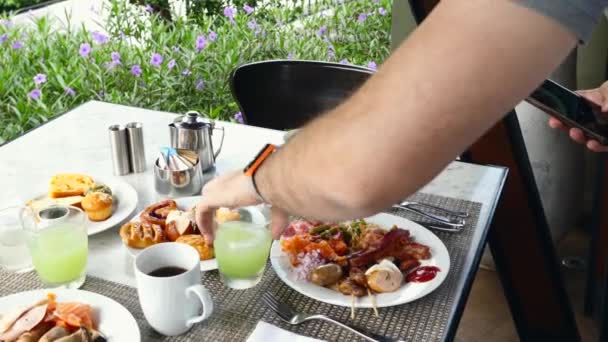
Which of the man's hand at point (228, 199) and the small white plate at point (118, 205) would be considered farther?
the small white plate at point (118, 205)

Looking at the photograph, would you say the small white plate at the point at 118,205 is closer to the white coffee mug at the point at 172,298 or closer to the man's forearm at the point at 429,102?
the white coffee mug at the point at 172,298

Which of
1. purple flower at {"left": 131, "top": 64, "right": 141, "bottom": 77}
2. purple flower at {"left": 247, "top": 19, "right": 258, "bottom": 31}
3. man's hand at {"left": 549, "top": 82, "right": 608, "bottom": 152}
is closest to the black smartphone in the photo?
man's hand at {"left": 549, "top": 82, "right": 608, "bottom": 152}

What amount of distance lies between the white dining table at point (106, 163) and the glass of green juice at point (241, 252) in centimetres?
18

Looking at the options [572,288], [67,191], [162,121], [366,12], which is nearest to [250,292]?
[67,191]

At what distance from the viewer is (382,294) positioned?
108cm

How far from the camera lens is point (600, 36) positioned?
2594mm

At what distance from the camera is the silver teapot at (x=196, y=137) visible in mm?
1525

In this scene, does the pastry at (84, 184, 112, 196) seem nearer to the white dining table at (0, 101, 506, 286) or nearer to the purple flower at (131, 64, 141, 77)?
the white dining table at (0, 101, 506, 286)

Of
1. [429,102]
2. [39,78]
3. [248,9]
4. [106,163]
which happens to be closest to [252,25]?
[248,9]

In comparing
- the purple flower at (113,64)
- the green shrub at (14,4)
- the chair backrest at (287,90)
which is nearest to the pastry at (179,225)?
the chair backrest at (287,90)

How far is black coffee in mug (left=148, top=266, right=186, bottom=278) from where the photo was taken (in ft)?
3.33

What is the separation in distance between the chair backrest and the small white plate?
80cm

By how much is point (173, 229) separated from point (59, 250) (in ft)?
0.69

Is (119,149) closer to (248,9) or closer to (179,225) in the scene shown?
(179,225)
